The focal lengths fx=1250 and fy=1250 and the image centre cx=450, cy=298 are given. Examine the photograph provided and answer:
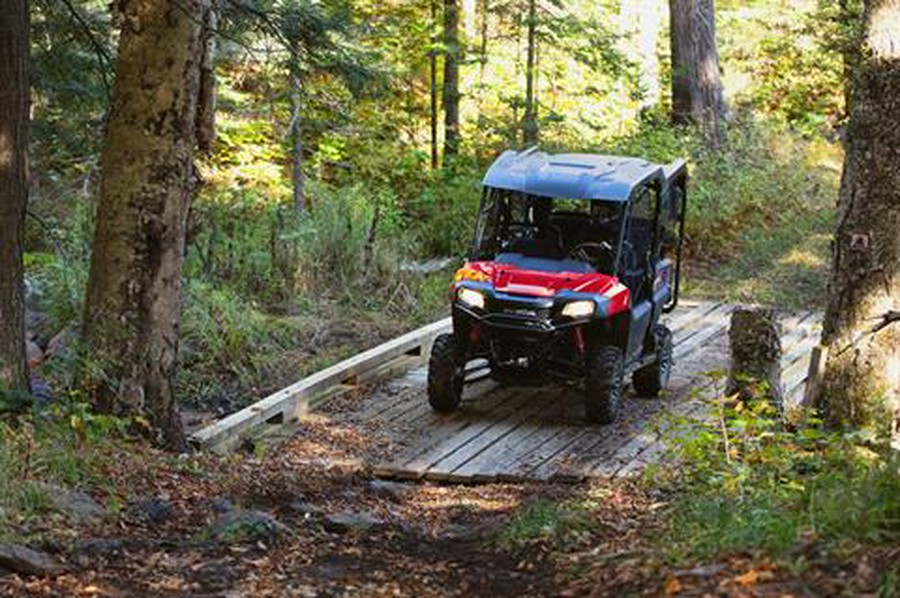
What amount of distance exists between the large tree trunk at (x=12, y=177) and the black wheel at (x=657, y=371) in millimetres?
4957

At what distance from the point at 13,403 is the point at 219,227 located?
678 centimetres

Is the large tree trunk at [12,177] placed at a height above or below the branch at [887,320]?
above

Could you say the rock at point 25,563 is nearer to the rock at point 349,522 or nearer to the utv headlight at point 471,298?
the rock at point 349,522

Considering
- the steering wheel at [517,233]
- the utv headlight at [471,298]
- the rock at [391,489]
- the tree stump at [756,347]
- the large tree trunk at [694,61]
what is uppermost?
the large tree trunk at [694,61]

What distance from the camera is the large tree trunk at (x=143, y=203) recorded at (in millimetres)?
7762

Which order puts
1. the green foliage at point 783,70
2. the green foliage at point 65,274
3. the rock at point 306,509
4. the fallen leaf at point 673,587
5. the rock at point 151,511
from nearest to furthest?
the fallen leaf at point 673,587 < the rock at point 151,511 < the rock at point 306,509 < the green foliage at point 65,274 < the green foliage at point 783,70

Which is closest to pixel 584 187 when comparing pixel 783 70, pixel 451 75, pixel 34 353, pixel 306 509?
pixel 306 509

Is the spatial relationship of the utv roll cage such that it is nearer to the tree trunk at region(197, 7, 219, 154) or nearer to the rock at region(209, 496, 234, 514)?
the tree trunk at region(197, 7, 219, 154)

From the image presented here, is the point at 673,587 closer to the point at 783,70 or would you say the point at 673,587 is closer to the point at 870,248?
the point at 870,248

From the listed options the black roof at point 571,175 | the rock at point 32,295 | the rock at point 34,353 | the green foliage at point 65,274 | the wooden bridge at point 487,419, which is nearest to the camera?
the wooden bridge at point 487,419

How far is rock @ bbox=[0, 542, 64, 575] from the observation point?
5.41m

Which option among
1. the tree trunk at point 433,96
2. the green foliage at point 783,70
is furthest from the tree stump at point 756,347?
the green foliage at point 783,70

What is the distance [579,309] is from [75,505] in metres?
4.05

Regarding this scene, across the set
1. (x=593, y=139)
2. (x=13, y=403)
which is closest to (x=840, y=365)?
(x=13, y=403)
